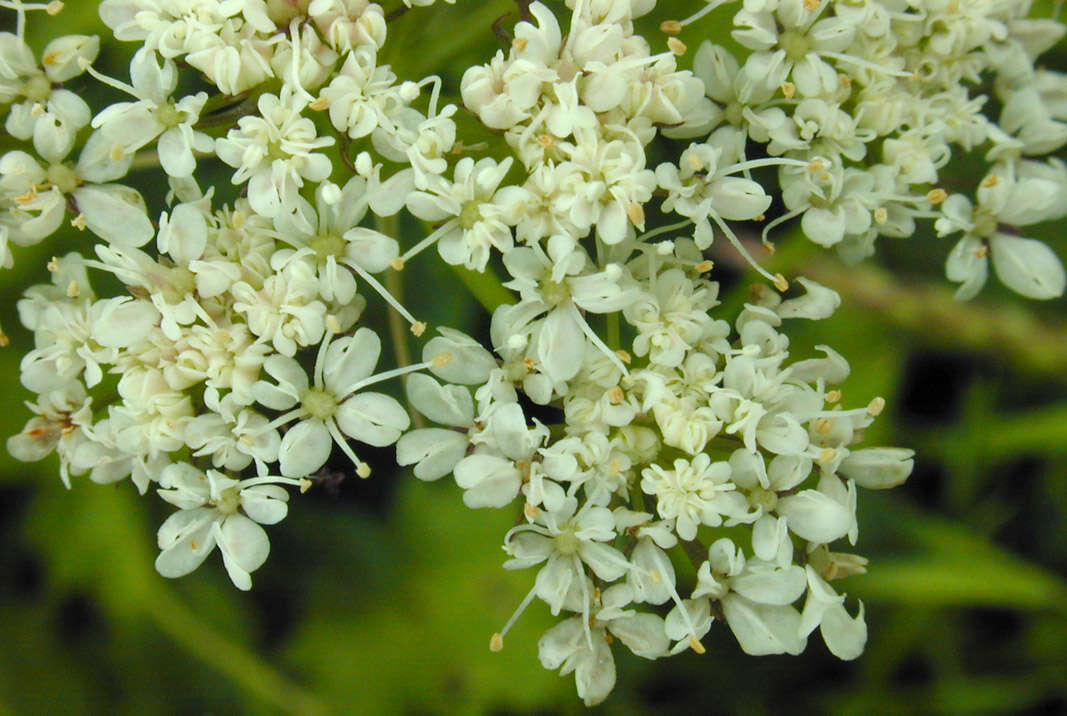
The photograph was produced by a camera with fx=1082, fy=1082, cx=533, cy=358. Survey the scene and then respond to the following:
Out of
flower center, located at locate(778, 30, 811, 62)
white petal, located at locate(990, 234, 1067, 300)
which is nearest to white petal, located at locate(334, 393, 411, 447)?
flower center, located at locate(778, 30, 811, 62)

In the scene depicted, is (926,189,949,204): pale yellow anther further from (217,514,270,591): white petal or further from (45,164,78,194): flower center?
(45,164,78,194): flower center

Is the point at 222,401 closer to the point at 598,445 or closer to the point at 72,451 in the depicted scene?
the point at 72,451

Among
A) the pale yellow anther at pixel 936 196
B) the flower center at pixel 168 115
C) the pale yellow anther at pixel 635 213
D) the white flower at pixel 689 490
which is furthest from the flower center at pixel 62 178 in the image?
the pale yellow anther at pixel 936 196

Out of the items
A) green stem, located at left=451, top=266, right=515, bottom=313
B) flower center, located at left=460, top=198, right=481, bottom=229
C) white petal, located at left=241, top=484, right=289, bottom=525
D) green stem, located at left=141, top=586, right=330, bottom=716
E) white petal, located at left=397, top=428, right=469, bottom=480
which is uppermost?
flower center, located at left=460, top=198, right=481, bottom=229

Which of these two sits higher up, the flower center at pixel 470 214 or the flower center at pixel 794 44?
the flower center at pixel 794 44

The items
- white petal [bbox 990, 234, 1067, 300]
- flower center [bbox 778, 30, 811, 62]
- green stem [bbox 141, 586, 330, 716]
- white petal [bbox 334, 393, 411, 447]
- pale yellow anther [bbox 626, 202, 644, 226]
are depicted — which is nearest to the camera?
pale yellow anther [bbox 626, 202, 644, 226]

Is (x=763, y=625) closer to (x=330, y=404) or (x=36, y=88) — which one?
(x=330, y=404)

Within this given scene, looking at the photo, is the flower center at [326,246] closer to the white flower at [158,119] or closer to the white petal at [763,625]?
the white flower at [158,119]

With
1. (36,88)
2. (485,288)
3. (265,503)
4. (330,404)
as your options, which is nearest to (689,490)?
(485,288)
